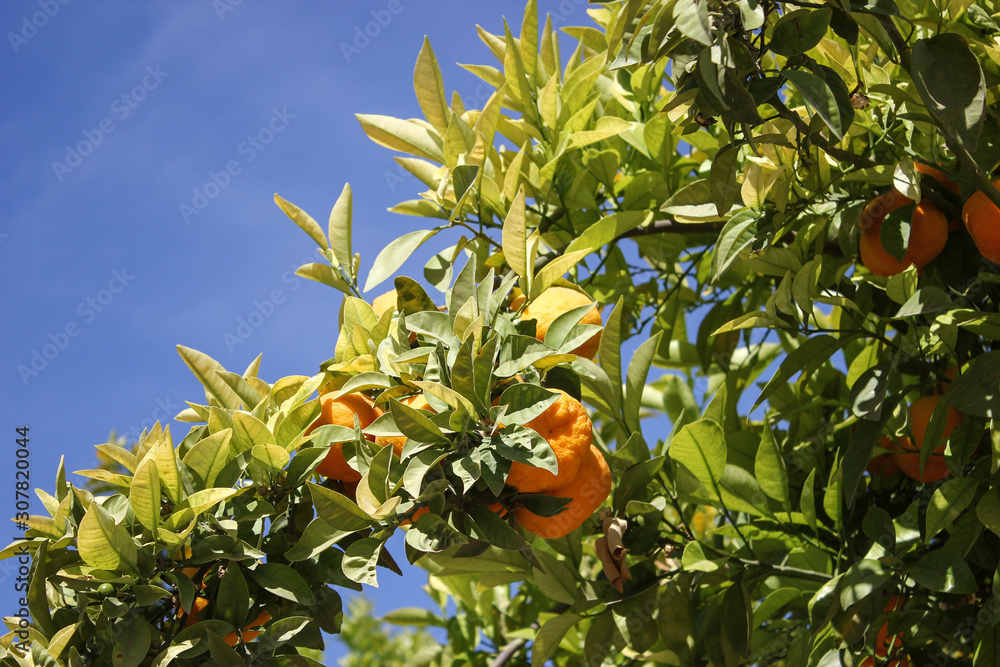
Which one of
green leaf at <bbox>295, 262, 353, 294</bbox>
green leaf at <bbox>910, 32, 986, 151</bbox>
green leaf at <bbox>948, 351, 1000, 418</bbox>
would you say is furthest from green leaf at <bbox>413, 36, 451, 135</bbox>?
green leaf at <bbox>948, 351, 1000, 418</bbox>

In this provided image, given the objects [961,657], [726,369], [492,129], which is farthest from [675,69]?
[961,657]

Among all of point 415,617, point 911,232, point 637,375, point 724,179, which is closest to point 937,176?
point 911,232

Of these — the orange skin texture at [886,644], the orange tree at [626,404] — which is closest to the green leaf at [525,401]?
the orange tree at [626,404]

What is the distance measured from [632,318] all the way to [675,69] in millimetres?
802

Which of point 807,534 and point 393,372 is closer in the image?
point 393,372

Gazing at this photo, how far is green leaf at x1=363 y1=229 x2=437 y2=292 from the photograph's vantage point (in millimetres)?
1134

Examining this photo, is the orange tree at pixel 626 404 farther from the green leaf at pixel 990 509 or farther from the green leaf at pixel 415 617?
the green leaf at pixel 415 617

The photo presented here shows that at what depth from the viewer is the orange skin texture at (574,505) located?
94 cm

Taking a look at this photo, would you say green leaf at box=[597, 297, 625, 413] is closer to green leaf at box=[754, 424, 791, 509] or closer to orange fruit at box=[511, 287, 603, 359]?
orange fruit at box=[511, 287, 603, 359]

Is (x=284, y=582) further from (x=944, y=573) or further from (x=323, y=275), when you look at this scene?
(x=944, y=573)

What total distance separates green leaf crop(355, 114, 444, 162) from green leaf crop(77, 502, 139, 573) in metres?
0.71

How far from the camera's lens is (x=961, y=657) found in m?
1.20

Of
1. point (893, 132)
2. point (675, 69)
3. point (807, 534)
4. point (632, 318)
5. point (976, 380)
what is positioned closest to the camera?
point (675, 69)

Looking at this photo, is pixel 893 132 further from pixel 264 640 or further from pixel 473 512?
pixel 264 640
